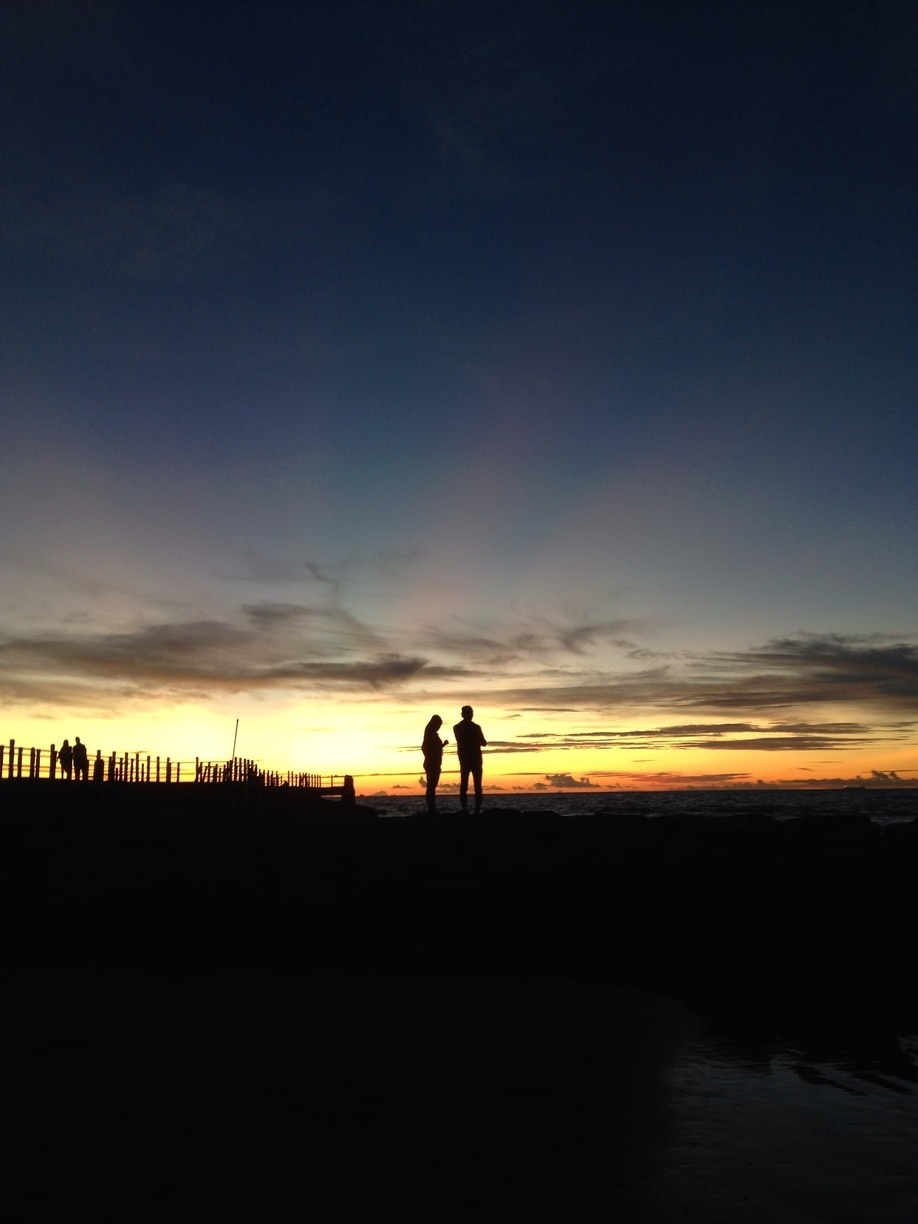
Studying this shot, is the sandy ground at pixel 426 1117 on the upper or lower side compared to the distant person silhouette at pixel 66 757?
lower

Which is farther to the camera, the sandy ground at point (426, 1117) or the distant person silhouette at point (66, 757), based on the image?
the distant person silhouette at point (66, 757)

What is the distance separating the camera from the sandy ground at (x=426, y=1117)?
427 cm

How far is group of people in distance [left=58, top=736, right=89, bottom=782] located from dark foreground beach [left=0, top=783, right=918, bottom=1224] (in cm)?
Answer: 1848

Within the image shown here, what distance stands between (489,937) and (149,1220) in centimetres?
629

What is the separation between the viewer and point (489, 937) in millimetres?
10047

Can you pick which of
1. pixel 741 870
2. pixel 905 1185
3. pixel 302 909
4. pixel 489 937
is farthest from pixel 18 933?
pixel 905 1185

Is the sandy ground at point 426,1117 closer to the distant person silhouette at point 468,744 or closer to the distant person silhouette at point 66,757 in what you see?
the distant person silhouette at point 468,744

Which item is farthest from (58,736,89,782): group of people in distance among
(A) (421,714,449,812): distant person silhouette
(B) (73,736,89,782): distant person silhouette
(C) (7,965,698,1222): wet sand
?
(C) (7,965,698,1222): wet sand

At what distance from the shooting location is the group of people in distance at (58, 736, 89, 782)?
32031 millimetres

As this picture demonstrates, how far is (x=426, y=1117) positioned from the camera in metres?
5.29

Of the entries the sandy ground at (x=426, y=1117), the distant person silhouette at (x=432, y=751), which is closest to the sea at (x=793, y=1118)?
the sandy ground at (x=426, y=1117)

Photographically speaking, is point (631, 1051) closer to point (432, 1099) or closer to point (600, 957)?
point (432, 1099)

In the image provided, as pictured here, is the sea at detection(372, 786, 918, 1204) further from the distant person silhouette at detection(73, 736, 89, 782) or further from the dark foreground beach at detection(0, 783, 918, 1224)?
the distant person silhouette at detection(73, 736, 89, 782)

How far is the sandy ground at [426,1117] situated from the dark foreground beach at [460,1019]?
2cm
